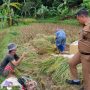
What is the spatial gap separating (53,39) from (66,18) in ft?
28.4

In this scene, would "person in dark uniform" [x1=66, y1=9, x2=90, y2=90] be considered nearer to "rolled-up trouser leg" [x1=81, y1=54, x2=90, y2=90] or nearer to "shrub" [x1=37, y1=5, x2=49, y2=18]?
"rolled-up trouser leg" [x1=81, y1=54, x2=90, y2=90]

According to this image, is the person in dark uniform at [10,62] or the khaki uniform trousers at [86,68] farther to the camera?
the person in dark uniform at [10,62]

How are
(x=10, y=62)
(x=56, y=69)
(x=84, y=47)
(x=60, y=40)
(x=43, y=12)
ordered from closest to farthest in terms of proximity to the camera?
(x=84, y=47), (x=10, y=62), (x=56, y=69), (x=60, y=40), (x=43, y=12)

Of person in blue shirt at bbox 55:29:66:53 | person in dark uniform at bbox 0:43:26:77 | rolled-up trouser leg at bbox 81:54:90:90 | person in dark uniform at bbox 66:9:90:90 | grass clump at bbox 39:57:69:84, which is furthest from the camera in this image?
person in blue shirt at bbox 55:29:66:53

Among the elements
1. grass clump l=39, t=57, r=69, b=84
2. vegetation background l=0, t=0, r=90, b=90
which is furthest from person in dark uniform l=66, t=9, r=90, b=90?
grass clump l=39, t=57, r=69, b=84

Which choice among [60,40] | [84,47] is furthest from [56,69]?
[60,40]

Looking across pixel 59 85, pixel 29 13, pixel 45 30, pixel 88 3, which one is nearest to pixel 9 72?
pixel 59 85

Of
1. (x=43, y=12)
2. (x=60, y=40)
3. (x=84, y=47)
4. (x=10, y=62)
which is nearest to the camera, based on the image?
(x=84, y=47)

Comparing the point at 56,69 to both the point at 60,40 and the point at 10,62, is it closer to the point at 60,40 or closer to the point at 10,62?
the point at 10,62

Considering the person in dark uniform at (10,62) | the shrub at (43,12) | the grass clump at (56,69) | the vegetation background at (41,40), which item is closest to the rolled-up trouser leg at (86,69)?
the vegetation background at (41,40)

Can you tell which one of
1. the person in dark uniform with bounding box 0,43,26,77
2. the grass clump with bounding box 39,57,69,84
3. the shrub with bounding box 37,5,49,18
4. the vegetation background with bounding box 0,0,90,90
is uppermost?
the person in dark uniform with bounding box 0,43,26,77

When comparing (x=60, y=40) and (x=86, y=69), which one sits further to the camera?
(x=60, y=40)

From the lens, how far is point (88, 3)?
15859 millimetres

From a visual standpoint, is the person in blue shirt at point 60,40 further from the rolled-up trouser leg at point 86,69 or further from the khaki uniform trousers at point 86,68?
the rolled-up trouser leg at point 86,69
